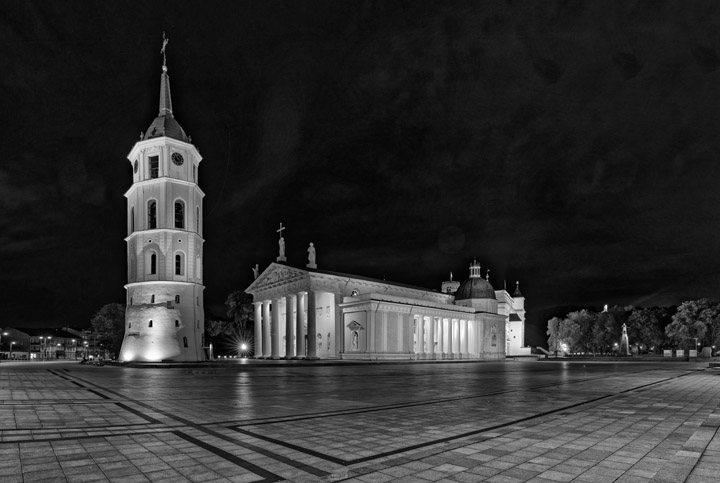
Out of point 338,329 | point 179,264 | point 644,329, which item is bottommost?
point 644,329

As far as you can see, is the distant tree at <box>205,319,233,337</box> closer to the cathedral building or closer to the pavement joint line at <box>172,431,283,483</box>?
the cathedral building

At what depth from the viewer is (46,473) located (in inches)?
276

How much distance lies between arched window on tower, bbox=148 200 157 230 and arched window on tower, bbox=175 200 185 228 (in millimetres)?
2019

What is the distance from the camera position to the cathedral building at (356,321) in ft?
228

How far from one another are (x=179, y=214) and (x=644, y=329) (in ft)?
300

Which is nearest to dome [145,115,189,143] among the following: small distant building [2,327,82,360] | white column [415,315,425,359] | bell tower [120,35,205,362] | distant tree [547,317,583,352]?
bell tower [120,35,205,362]

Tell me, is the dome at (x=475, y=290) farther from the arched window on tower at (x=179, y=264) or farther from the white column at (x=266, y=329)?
the arched window on tower at (x=179, y=264)

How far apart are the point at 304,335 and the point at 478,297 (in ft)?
135

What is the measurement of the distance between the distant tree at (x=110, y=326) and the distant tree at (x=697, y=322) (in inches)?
3633

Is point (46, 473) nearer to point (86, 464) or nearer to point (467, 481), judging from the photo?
point (86, 464)

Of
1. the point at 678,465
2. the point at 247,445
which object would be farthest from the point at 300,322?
the point at 678,465

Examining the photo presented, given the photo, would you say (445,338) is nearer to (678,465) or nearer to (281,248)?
(281,248)

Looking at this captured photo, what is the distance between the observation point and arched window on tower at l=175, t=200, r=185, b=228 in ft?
166

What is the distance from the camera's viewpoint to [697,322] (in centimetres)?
8494
